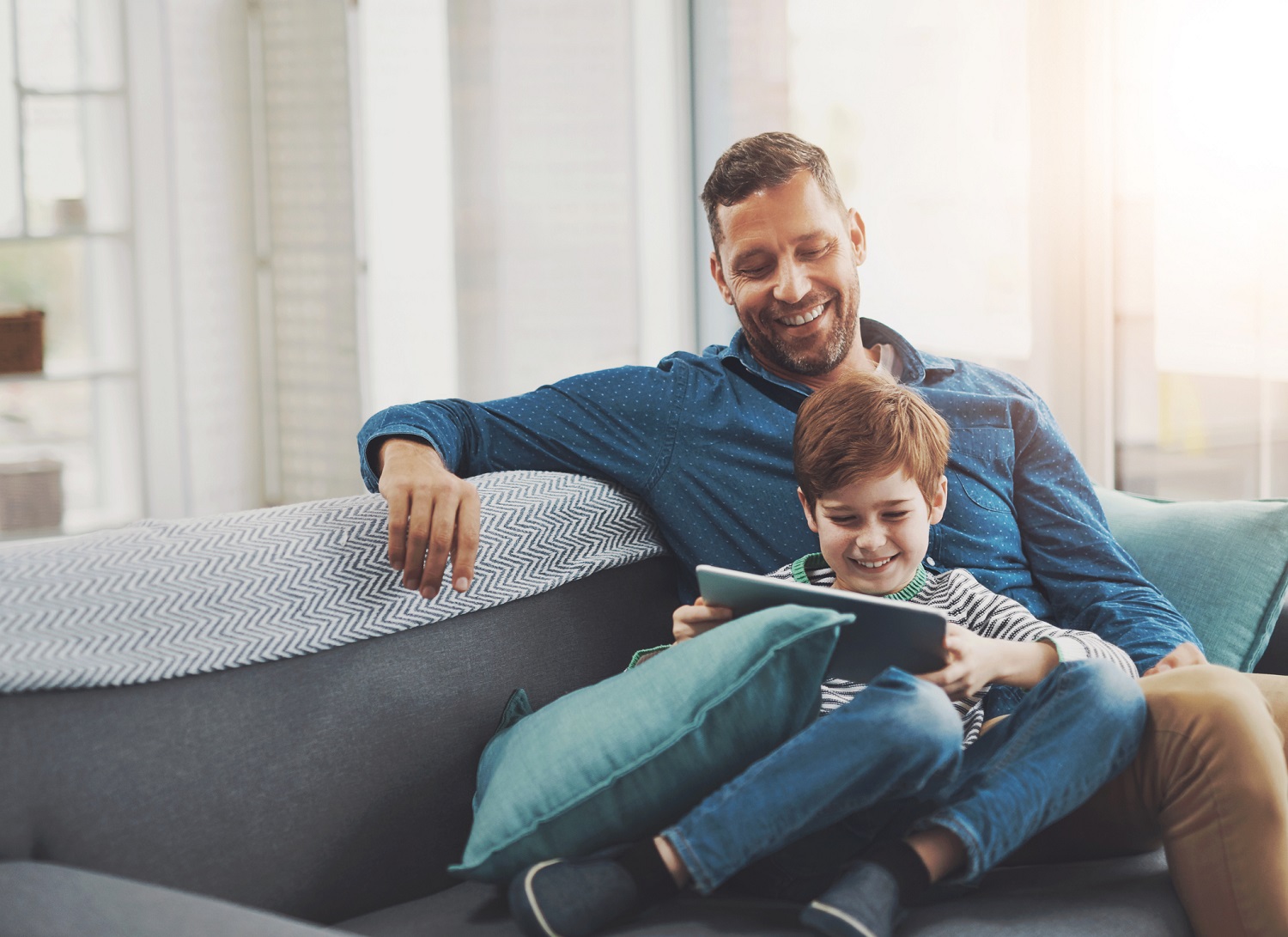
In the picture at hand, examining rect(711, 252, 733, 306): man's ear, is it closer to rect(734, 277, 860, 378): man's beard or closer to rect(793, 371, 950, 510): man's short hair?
rect(734, 277, 860, 378): man's beard

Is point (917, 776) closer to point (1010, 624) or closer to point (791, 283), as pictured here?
point (1010, 624)

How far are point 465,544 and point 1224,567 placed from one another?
0.99 m

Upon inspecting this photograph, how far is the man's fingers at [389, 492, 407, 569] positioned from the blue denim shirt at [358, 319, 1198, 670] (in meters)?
0.21

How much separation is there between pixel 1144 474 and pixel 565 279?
64.8 inches

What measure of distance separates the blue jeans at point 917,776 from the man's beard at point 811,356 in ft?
2.13

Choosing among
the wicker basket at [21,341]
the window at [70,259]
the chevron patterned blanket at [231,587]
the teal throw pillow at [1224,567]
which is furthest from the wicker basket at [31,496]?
the teal throw pillow at [1224,567]

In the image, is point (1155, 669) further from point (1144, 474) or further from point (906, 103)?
point (906, 103)

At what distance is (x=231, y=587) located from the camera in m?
1.26

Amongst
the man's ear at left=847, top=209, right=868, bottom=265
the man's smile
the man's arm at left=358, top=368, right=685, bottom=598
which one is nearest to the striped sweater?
the man's arm at left=358, top=368, right=685, bottom=598

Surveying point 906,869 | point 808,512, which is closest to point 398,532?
point 808,512

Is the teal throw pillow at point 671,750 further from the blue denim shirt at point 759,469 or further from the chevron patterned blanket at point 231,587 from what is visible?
the blue denim shirt at point 759,469

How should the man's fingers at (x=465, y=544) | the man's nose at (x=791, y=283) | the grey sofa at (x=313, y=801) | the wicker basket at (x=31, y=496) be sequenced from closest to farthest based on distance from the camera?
1. the grey sofa at (x=313, y=801)
2. the man's fingers at (x=465, y=544)
3. the man's nose at (x=791, y=283)
4. the wicker basket at (x=31, y=496)

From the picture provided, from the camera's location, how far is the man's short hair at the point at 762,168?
1706 millimetres

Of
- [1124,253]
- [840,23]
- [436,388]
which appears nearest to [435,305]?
[436,388]
